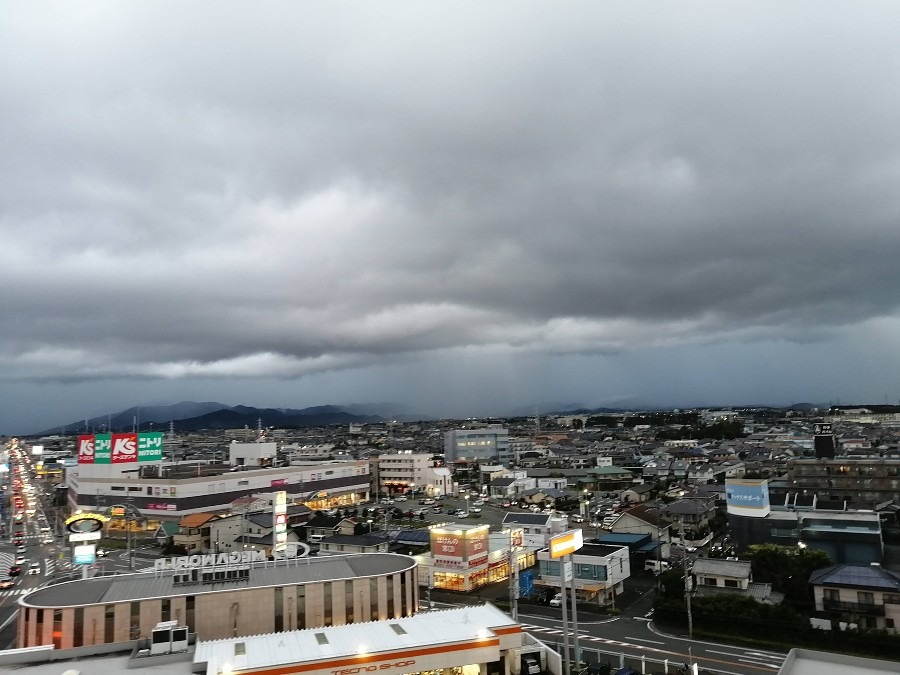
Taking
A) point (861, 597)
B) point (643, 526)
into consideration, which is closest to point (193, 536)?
point (643, 526)

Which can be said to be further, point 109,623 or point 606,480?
point 606,480

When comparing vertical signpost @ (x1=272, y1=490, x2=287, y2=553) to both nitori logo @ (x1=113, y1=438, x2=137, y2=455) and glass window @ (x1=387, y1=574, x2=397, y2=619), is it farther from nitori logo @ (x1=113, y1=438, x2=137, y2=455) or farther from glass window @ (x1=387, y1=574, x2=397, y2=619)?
nitori logo @ (x1=113, y1=438, x2=137, y2=455)

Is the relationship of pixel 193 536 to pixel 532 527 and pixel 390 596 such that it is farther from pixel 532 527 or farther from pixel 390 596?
pixel 390 596

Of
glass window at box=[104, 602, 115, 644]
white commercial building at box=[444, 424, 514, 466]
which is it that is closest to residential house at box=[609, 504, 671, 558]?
glass window at box=[104, 602, 115, 644]

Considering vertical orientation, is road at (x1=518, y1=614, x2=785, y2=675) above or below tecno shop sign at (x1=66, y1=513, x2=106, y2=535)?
below

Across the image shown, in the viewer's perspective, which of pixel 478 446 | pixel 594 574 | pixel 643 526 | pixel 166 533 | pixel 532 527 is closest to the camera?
pixel 594 574

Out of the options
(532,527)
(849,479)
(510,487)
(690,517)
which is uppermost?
(849,479)
